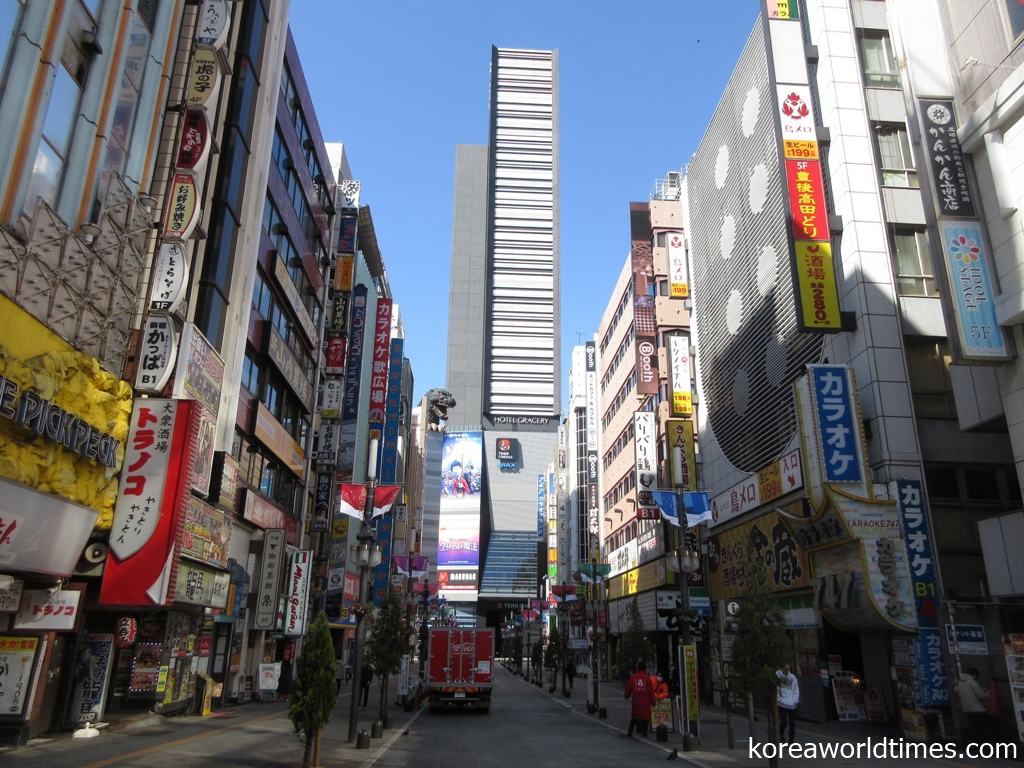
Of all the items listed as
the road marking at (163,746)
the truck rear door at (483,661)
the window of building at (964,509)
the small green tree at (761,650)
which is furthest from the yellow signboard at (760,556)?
the road marking at (163,746)

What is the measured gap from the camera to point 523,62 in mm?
184750

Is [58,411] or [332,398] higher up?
[332,398]

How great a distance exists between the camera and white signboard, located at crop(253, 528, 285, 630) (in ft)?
110

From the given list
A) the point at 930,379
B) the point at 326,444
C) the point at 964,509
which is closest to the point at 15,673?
the point at 964,509

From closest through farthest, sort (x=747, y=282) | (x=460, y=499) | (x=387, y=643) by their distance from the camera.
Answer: (x=387, y=643)
(x=747, y=282)
(x=460, y=499)

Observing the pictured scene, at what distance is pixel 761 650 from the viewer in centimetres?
1496

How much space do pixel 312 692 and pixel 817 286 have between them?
792 inches

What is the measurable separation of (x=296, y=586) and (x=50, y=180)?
24.4 meters

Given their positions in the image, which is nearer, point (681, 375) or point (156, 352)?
point (156, 352)

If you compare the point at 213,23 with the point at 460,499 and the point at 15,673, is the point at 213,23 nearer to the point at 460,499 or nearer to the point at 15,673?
the point at 15,673

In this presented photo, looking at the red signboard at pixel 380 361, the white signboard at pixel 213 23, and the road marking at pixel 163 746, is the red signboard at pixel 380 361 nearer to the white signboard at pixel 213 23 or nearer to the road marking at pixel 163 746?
the white signboard at pixel 213 23

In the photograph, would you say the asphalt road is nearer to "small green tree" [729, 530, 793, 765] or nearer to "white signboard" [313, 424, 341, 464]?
"small green tree" [729, 530, 793, 765]

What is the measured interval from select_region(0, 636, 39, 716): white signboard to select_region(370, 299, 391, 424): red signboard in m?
41.1

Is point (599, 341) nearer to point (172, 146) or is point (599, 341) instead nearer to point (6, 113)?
point (172, 146)
